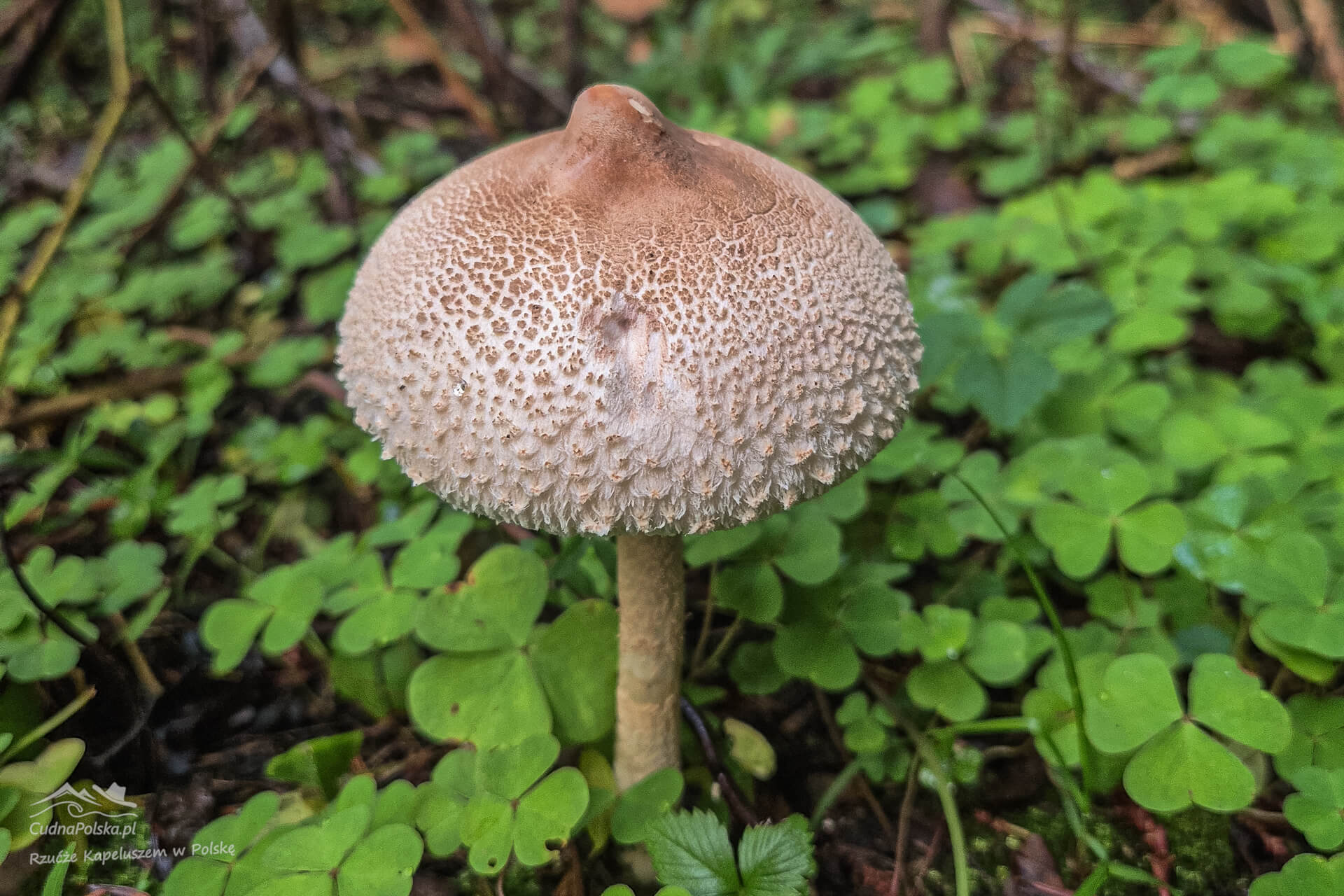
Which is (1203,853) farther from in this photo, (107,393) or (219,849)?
(107,393)

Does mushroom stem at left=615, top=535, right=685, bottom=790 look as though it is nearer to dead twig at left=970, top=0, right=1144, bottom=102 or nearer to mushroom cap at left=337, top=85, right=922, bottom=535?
mushroom cap at left=337, top=85, right=922, bottom=535

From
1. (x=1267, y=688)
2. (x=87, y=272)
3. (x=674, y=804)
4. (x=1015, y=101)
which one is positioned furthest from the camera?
(x=1015, y=101)

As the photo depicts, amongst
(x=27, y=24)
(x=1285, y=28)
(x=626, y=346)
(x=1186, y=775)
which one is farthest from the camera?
(x=1285, y=28)

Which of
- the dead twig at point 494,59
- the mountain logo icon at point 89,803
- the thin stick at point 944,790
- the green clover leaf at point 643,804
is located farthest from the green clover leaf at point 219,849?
the dead twig at point 494,59

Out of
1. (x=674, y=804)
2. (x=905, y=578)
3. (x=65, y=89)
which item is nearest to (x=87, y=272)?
(x=65, y=89)

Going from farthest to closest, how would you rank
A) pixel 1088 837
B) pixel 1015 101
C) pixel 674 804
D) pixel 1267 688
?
pixel 1015 101, pixel 1267 688, pixel 674 804, pixel 1088 837

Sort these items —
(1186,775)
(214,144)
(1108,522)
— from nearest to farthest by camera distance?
(1186,775), (1108,522), (214,144)

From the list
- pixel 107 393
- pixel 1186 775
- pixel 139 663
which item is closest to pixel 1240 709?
pixel 1186 775

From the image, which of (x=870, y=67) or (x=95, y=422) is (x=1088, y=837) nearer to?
(x=95, y=422)
